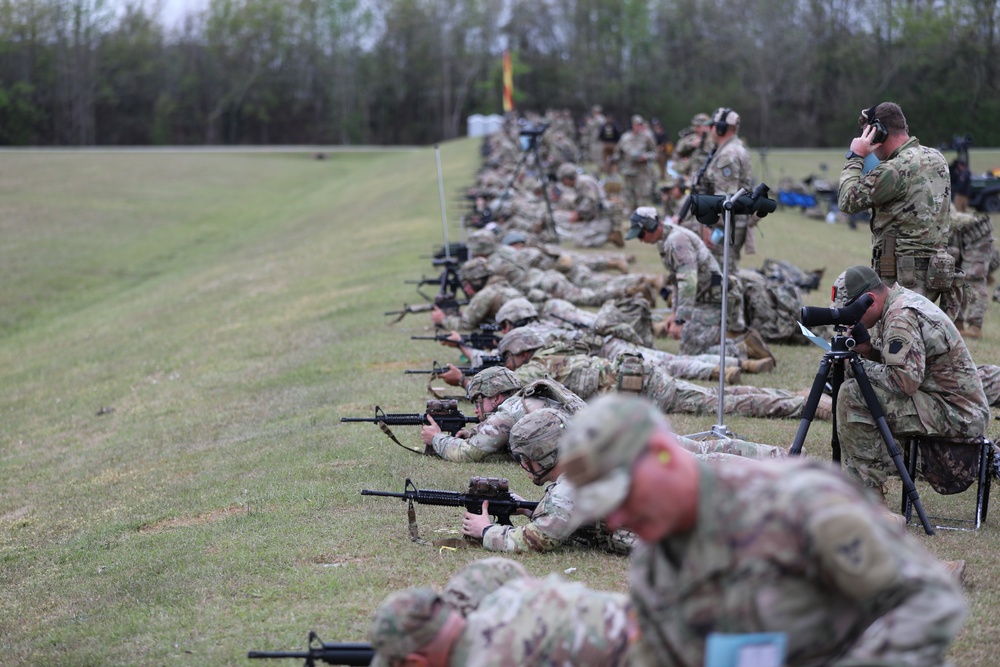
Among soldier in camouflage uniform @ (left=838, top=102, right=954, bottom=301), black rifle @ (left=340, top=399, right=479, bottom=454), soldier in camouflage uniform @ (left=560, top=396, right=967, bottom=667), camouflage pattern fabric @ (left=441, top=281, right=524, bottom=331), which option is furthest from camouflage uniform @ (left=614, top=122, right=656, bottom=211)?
soldier in camouflage uniform @ (left=560, top=396, right=967, bottom=667)

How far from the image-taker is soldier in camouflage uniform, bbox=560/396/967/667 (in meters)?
2.91

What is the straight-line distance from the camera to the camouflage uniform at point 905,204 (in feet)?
26.0

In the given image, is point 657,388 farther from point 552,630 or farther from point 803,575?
point 803,575

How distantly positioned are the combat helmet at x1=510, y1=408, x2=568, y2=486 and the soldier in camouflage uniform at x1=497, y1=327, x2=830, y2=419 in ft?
7.32

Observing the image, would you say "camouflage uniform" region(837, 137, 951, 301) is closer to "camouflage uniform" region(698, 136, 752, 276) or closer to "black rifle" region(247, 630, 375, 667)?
"camouflage uniform" region(698, 136, 752, 276)

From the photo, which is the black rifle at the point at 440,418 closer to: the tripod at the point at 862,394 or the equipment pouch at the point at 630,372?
the equipment pouch at the point at 630,372

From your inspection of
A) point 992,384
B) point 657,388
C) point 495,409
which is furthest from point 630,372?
point 992,384

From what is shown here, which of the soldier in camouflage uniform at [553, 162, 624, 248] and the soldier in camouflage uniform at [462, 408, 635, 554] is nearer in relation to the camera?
the soldier in camouflage uniform at [462, 408, 635, 554]

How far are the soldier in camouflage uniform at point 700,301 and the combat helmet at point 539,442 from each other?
173 inches

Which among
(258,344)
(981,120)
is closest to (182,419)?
(258,344)

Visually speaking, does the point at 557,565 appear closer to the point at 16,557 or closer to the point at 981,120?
the point at 16,557

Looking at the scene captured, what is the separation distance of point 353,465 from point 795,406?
3.67 meters

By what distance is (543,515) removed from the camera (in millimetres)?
6109

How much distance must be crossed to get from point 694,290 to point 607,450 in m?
7.98
